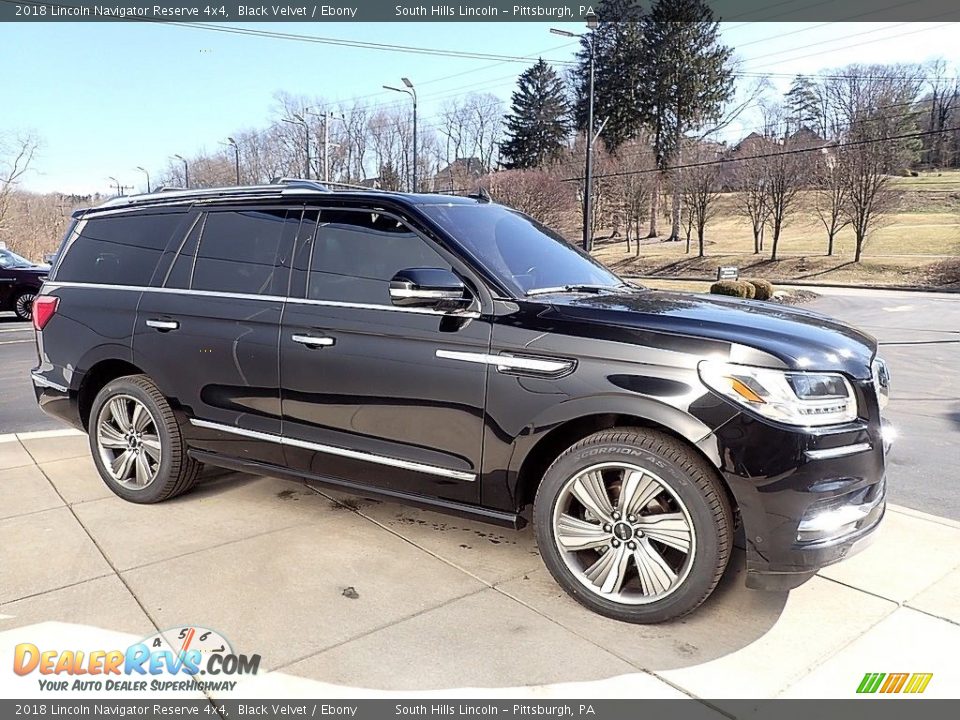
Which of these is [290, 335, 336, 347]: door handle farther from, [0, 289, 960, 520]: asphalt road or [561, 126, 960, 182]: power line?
[561, 126, 960, 182]: power line

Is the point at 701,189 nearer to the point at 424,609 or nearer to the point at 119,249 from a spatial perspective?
the point at 119,249

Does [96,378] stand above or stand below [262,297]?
below

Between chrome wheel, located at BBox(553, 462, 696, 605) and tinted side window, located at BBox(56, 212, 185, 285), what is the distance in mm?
2900

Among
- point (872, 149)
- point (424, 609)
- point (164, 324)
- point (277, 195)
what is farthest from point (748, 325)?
point (872, 149)

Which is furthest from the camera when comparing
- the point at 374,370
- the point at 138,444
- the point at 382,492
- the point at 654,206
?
the point at 654,206

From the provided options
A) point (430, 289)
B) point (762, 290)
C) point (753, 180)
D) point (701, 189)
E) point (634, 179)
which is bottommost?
point (762, 290)

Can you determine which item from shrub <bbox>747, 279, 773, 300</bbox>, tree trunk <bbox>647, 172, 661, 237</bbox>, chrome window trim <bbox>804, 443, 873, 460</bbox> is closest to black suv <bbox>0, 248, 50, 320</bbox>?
chrome window trim <bbox>804, 443, 873, 460</bbox>

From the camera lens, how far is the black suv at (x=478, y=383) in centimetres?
270

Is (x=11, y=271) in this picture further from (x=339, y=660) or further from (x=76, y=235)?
(x=339, y=660)

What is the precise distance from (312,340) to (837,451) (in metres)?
2.39

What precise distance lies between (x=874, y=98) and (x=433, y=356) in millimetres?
45653

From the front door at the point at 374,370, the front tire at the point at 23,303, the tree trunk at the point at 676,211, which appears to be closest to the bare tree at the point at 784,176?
the tree trunk at the point at 676,211

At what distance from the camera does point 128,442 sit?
169 inches

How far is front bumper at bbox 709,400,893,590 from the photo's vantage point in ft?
8.57
